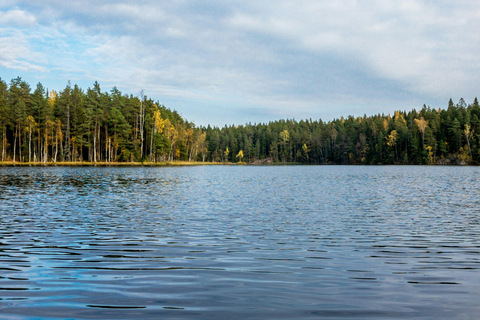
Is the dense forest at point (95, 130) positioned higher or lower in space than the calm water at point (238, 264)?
higher

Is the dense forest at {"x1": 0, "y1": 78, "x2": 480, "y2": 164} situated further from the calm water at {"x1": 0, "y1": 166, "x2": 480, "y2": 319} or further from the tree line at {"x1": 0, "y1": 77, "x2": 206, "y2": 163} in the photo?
the calm water at {"x1": 0, "y1": 166, "x2": 480, "y2": 319}

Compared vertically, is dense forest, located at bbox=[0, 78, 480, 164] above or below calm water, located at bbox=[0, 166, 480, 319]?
above

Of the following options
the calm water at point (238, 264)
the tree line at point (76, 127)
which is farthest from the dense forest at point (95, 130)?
the calm water at point (238, 264)

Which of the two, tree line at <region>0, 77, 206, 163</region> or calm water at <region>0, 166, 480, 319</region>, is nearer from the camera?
calm water at <region>0, 166, 480, 319</region>

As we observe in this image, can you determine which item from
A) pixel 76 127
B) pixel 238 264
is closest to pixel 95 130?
pixel 76 127

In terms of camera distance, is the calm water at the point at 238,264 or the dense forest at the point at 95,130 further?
the dense forest at the point at 95,130

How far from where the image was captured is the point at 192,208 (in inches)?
904

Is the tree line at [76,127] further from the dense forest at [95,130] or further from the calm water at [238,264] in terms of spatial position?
the calm water at [238,264]

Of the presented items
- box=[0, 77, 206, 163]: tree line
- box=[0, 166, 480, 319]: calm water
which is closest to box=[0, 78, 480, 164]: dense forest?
box=[0, 77, 206, 163]: tree line

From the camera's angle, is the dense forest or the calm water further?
the dense forest

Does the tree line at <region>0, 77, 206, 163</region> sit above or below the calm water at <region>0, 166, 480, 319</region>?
above

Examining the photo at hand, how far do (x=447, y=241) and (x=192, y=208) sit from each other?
1388 cm

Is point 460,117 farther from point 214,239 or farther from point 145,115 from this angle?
point 214,239

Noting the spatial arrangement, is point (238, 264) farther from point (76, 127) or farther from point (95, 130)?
point (76, 127)
